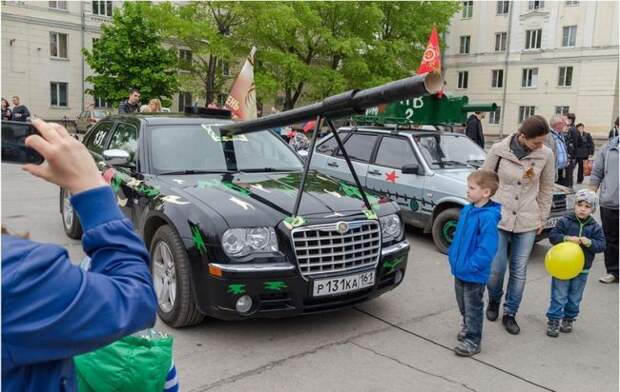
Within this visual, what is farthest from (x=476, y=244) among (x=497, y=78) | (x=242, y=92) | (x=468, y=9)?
(x=468, y=9)

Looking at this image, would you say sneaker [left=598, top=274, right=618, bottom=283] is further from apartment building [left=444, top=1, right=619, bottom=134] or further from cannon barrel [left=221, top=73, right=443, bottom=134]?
apartment building [left=444, top=1, right=619, bottom=134]

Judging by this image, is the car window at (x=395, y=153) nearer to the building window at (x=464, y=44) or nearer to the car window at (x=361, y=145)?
the car window at (x=361, y=145)

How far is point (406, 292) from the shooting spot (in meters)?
5.55

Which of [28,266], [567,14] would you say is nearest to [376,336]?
[28,266]

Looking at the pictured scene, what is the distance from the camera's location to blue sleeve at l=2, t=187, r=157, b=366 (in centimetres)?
111

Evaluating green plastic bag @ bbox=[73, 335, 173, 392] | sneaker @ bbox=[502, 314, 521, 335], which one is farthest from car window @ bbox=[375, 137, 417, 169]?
green plastic bag @ bbox=[73, 335, 173, 392]

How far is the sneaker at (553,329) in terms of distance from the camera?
452 cm

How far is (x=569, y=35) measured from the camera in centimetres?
4400

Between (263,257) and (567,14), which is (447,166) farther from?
(567,14)

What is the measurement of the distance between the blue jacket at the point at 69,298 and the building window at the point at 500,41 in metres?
52.1

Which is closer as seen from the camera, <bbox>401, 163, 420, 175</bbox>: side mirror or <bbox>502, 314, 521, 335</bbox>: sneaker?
<bbox>502, 314, 521, 335</bbox>: sneaker

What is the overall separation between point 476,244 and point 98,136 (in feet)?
15.9

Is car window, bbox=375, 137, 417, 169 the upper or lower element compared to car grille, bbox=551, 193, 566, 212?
upper

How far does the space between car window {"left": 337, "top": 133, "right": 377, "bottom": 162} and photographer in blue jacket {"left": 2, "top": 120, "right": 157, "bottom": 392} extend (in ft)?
23.2
